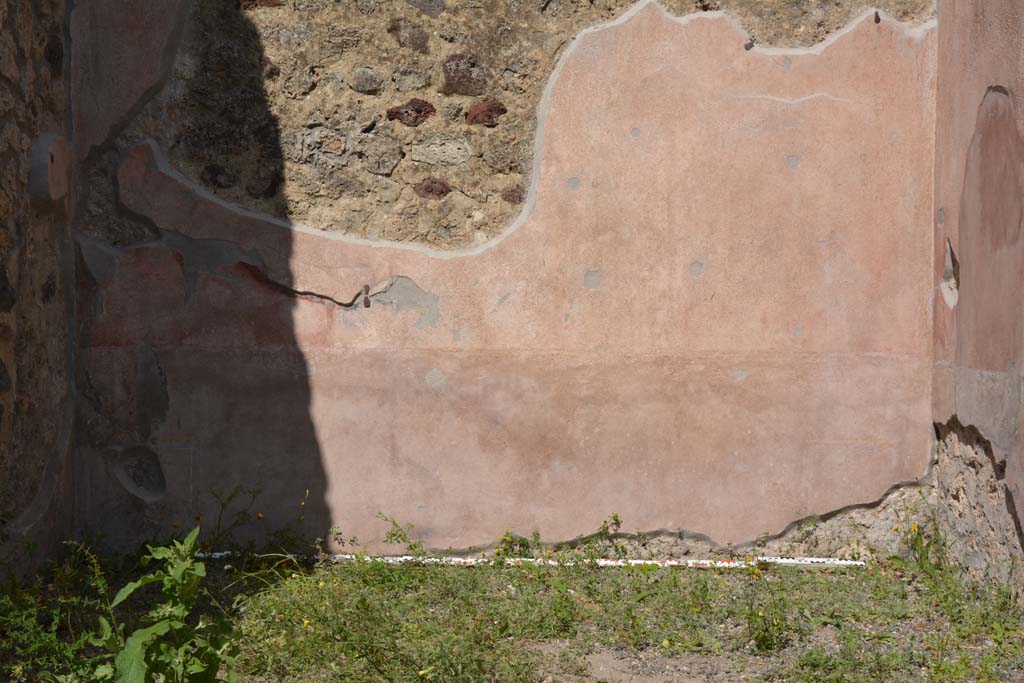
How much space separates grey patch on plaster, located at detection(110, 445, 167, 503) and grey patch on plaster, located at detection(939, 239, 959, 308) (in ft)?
10.6

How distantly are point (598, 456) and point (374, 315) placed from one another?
3.57 feet

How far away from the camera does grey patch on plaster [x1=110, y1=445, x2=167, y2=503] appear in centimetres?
409

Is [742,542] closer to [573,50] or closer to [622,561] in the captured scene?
[622,561]

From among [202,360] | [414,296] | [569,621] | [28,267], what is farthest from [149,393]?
[569,621]

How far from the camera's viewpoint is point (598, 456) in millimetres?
4168

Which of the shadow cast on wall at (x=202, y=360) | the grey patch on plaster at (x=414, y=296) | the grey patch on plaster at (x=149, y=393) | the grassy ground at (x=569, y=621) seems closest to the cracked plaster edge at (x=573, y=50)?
the grey patch on plaster at (x=414, y=296)

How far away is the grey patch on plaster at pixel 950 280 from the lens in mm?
3986

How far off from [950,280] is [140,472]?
3358 mm

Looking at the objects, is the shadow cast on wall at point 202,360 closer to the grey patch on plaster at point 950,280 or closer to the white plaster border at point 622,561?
the white plaster border at point 622,561

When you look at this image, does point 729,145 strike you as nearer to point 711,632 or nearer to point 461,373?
point 461,373

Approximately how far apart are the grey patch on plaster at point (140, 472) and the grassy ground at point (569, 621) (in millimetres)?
323

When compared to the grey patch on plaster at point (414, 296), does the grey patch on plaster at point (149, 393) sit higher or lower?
lower

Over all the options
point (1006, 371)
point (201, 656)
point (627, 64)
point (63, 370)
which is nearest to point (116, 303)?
point (63, 370)

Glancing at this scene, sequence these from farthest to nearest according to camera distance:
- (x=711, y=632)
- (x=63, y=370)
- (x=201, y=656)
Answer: (x=63, y=370) < (x=711, y=632) < (x=201, y=656)
